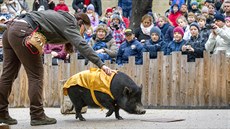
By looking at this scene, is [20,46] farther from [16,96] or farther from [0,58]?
[0,58]

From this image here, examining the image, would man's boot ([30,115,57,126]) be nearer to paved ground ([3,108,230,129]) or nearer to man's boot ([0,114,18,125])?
paved ground ([3,108,230,129])

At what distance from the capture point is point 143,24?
1588cm

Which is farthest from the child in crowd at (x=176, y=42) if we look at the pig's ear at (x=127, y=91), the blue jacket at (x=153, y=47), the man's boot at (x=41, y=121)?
the man's boot at (x=41, y=121)

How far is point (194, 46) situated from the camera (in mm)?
13383

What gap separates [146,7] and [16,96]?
6.87 m

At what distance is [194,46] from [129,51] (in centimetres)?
141

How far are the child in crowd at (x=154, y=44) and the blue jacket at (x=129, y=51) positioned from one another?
16 cm

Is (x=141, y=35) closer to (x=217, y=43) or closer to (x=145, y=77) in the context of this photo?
(x=145, y=77)

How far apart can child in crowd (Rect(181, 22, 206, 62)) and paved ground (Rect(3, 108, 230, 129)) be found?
85.1 inches

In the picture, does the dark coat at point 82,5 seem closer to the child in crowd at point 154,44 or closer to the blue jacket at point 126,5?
the blue jacket at point 126,5

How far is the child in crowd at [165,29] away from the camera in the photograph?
15.0 m

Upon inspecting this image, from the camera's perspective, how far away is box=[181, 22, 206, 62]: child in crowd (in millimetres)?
13234

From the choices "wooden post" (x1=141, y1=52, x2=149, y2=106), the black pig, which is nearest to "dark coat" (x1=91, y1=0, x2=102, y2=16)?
"wooden post" (x1=141, y1=52, x2=149, y2=106)

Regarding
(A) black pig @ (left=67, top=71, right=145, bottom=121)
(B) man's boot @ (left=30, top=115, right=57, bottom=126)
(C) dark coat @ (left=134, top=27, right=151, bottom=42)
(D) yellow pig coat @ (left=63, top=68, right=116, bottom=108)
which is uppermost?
(C) dark coat @ (left=134, top=27, right=151, bottom=42)
